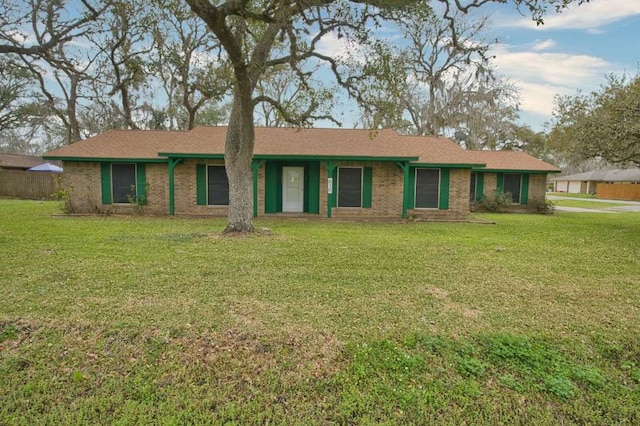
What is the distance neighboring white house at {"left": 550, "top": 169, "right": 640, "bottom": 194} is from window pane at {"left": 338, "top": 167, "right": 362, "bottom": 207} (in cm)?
3895

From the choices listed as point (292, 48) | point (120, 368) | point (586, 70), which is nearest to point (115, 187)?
point (292, 48)

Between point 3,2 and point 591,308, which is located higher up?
point 3,2

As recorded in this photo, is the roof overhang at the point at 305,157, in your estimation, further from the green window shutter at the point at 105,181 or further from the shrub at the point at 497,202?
the shrub at the point at 497,202

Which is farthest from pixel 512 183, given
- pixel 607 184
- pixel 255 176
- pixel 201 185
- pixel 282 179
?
pixel 607 184

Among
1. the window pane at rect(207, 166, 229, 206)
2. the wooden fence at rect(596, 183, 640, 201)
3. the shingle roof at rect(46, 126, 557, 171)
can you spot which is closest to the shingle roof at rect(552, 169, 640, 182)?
the wooden fence at rect(596, 183, 640, 201)

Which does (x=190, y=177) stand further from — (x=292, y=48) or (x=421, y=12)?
(x=421, y=12)

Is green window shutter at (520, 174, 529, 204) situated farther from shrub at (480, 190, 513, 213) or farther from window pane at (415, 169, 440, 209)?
window pane at (415, 169, 440, 209)

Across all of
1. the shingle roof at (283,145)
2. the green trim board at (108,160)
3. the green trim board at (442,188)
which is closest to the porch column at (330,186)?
the shingle roof at (283,145)

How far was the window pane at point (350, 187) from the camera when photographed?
47.0 ft

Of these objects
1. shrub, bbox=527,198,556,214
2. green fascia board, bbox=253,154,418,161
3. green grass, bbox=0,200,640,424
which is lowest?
green grass, bbox=0,200,640,424

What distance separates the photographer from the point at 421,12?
843 centimetres

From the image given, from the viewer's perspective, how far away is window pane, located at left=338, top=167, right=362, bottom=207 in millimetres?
14320

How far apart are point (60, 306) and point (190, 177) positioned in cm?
1038

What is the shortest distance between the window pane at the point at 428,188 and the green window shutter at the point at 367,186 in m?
1.86
